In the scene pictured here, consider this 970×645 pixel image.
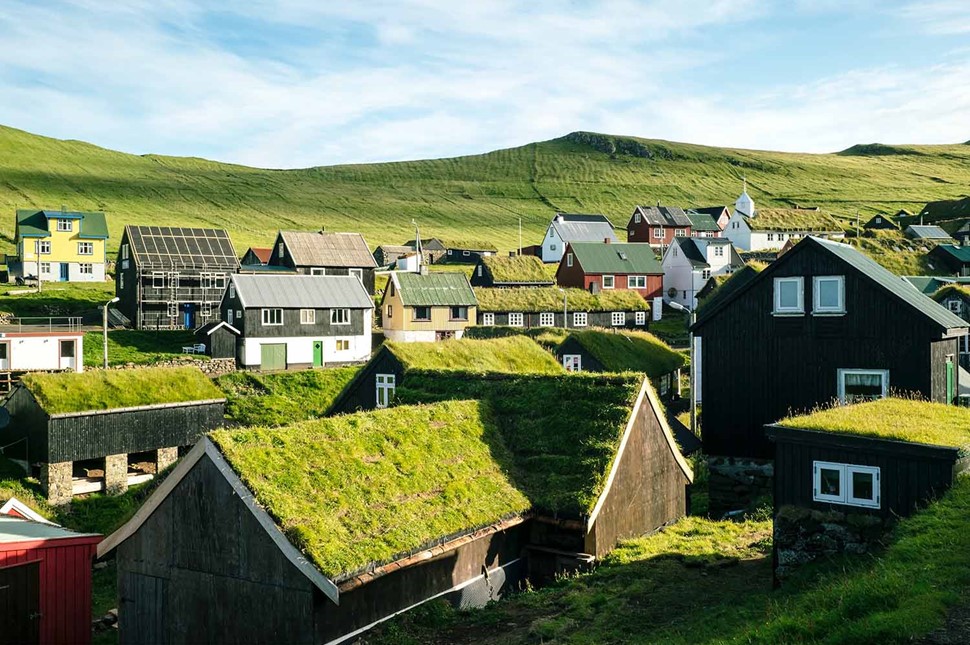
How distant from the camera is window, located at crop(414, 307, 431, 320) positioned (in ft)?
223

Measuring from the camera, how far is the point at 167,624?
17.5m

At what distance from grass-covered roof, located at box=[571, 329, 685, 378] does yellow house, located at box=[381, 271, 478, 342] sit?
19.8 meters

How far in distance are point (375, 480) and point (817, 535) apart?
A: 976 cm

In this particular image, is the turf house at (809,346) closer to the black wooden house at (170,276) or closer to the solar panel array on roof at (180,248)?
the black wooden house at (170,276)

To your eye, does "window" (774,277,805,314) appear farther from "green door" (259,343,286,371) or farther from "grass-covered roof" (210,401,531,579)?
"green door" (259,343,286,371)

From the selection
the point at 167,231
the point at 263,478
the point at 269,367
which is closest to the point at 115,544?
the point at 263,478

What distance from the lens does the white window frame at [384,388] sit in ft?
101

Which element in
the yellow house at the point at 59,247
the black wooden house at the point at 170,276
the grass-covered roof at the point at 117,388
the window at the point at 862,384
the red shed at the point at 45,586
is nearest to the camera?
the red shed at the point at 45,586

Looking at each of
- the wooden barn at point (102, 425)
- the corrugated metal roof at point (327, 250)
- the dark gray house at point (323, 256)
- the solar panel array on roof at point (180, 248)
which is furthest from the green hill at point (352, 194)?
the wooden barn at point (102, 425)

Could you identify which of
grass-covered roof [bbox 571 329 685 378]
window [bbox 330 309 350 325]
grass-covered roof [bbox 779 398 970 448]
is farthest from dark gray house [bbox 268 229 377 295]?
grass-covered roof [bbox 779 398 970 448]

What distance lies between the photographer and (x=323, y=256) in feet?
258

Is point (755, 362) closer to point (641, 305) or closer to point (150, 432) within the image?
point (150, 432)

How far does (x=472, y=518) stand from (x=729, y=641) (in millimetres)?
7988

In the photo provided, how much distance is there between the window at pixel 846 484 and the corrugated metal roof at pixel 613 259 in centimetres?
6720
